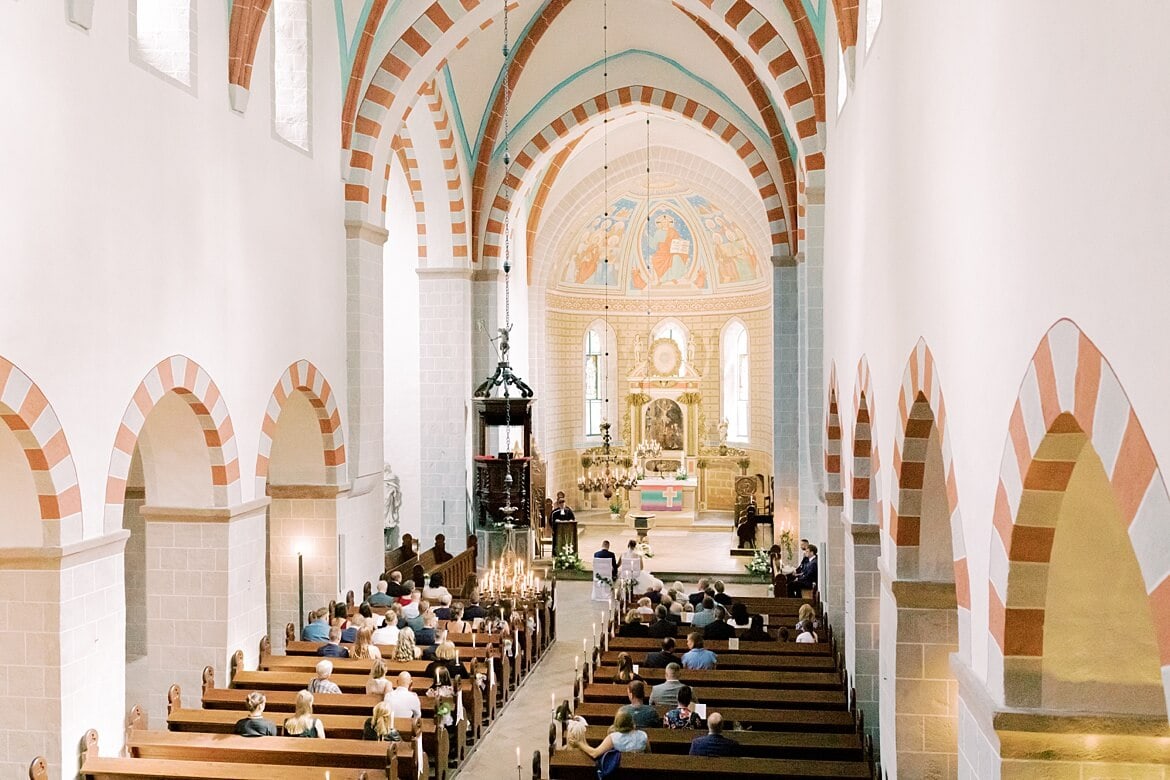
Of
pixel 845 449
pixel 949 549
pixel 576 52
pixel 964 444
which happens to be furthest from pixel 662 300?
pixel 964 444

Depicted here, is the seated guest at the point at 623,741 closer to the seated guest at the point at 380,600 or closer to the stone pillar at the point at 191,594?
the stone pillar at the point at 191,594

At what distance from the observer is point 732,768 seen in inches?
314

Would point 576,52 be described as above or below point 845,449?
above

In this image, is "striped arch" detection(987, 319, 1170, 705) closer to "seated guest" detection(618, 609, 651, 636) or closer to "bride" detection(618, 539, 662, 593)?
"seated guest" detection(618, 609, 651, 636)

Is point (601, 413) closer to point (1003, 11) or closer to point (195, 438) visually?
point (195, 438)

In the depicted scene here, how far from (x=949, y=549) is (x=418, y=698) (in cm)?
540

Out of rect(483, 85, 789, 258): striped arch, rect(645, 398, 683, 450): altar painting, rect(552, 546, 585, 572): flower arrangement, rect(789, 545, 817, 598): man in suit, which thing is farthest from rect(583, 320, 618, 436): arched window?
rect(789, 545, 817, 598): man in suit

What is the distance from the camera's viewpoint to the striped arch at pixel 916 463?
227 inches

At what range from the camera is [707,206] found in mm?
27531

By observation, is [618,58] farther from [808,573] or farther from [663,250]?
[808,573]

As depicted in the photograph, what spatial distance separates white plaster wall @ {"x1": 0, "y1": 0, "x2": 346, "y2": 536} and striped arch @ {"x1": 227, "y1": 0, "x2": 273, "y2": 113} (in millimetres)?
104

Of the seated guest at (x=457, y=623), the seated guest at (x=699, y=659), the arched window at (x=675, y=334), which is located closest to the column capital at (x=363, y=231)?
the seated guest at (x=457, y=623)

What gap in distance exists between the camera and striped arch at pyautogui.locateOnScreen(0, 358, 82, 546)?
7547 millimetres

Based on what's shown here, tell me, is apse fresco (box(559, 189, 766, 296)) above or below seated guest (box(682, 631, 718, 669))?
above
